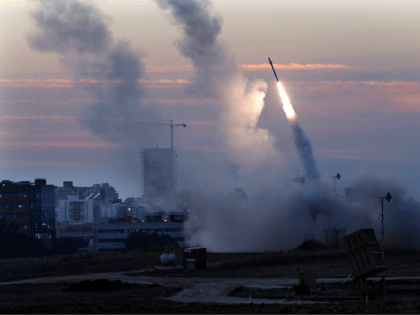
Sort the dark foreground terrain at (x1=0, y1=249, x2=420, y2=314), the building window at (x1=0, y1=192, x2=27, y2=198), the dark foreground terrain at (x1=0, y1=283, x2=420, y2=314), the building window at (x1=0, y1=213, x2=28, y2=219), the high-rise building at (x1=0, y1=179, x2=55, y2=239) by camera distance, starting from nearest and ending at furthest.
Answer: the dark foreground terrain at (x1=0, y1=283, x2=420, y2=314) → the dark foreground terrain at (x1=0, y1=249, x2=420, y2=314) → the high-rise building at (x1=0, y1=179, x2=55, y2=239) → the building window at (x1=0, y1=213, x2=28, y2=219) → the building window at (x1=0, y1=192, x2=27, y2=198)

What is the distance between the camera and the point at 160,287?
180 feet

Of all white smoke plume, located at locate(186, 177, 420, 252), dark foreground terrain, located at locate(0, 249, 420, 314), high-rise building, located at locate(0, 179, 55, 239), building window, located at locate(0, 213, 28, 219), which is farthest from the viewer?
building window, located at locate(0, 213, 28, 219)

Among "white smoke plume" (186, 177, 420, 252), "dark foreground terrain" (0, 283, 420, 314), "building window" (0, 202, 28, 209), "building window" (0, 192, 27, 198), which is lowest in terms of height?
"dark foreground terrain" (0, 283, 420, 314)

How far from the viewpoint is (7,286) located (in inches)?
2411

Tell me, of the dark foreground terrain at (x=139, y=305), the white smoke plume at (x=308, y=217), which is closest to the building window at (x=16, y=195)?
the white smoke plume at (x=308, y=217)

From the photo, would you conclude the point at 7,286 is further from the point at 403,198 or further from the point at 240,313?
the point at 403,198

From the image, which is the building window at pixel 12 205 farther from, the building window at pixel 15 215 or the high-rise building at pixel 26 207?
the building window at pixel 15 215

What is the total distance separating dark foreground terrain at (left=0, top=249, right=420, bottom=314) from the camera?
39.8m

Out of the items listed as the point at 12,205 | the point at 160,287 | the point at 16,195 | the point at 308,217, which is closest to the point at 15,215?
the point at 12,205

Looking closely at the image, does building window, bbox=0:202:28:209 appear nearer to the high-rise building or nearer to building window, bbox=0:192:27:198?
the high-rise building

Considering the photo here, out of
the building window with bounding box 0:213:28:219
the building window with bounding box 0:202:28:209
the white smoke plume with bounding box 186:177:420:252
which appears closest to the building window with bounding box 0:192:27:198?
the building window with bounding box 0:202:28:209

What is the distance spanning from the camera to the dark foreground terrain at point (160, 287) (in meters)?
39.8

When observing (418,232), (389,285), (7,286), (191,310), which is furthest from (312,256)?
(191,310)

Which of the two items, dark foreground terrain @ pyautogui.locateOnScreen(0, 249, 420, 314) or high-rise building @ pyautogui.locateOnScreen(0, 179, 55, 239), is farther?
high-rise building @ pyautogui.locateOnScreen(0, 179, 55, 239)
